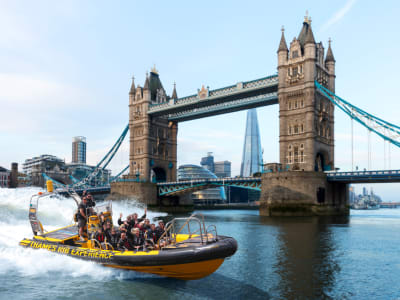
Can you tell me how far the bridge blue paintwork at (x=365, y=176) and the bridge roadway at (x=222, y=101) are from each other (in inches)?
711

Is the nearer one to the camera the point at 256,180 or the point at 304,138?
the point at 304,138

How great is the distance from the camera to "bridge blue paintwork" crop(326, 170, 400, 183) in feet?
167

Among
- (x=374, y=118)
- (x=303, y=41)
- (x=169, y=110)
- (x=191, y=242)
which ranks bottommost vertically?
(x=191, y=242)

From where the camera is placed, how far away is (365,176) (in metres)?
52.2

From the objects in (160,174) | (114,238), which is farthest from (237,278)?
(160,174)

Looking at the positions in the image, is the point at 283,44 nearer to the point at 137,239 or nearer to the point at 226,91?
the point at 226,91

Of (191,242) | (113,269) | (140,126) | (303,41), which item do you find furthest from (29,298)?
(140,126)

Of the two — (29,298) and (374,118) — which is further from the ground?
(374,118)

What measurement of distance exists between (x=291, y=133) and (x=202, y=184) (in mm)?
21347

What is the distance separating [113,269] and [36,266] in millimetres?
3812

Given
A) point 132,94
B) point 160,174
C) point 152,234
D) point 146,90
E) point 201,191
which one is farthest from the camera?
point 201,191

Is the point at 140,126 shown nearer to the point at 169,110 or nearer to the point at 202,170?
the point at 169,110

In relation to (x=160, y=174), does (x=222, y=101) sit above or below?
above

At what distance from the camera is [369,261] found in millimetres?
18609
